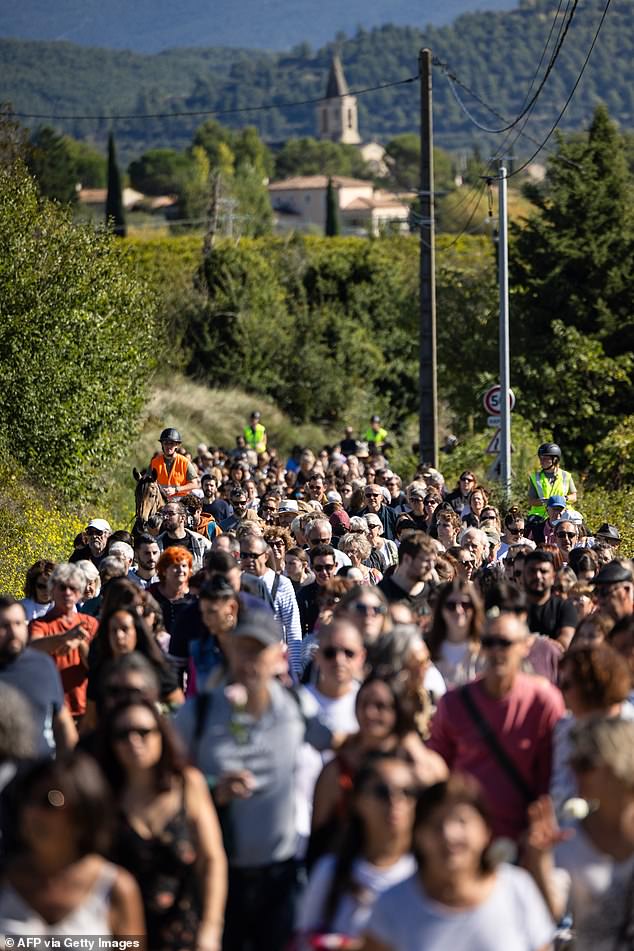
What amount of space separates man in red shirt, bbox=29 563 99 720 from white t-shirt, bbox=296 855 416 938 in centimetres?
338

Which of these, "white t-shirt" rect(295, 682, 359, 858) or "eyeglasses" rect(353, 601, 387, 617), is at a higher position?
"eyeglasses" rect(353, 601, 387, 617)

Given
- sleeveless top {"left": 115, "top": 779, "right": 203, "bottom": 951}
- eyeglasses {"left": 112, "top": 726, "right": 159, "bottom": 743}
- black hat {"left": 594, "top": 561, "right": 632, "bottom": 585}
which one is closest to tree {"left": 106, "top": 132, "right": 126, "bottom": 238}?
black hat {"left": 594, "top": 561, "right": 632, "bottom": 585}

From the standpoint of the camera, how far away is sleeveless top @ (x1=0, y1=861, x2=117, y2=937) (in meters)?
4.55

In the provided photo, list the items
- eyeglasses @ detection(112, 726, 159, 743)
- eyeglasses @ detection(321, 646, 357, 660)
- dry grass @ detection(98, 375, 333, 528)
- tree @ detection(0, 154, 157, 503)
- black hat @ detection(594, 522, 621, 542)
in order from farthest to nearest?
dry grass @ detection(98, 375, 333, 528), tree @ detection(0, 154, 157, 503), black hat @ detection(594, 522, 621, 542), eyeglasses @ detection(321, 646, 357, 660), eyeglasses @ detection(112, 726, 159, 743)

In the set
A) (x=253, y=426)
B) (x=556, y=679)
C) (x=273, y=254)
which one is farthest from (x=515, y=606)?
(x=273, y=254)

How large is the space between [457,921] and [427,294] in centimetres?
2106

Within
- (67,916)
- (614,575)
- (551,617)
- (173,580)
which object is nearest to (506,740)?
(67,916)

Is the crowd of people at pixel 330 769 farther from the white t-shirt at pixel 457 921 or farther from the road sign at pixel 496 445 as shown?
the road sign at pixel 496 445

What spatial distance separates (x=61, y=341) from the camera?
947 inches

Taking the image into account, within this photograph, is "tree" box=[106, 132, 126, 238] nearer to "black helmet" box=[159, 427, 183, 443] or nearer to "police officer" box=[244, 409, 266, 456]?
"police officer" box=[244, 409, 266, 456]

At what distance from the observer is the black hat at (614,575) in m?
8.83

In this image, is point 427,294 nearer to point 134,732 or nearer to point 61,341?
point 61,341

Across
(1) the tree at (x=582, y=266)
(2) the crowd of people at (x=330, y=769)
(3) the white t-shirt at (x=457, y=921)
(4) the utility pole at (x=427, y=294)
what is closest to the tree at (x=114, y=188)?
(1) the tree at (x=582, y=266)

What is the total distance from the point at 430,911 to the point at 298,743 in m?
1.55
